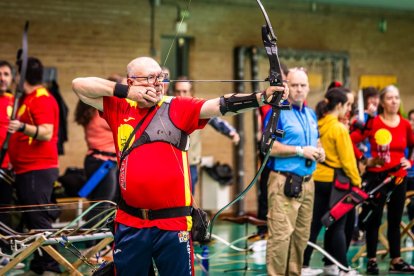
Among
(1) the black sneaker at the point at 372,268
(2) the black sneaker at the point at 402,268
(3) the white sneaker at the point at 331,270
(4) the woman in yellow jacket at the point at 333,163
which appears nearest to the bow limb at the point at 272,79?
(4) the woman in yellow jacket at the point at 333,163

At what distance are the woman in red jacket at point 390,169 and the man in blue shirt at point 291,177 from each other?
126 centimetres

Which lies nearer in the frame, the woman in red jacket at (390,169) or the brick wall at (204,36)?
the woman in red jacket at (390,169)

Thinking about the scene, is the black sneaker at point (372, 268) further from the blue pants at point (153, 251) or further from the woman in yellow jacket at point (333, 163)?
the blue pants at point (153, 251)

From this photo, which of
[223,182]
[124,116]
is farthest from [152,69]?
[223,182]

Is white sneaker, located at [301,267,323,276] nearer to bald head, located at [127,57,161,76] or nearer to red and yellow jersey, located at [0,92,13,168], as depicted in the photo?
red and yellow jersey, located at [0,92,13,168]

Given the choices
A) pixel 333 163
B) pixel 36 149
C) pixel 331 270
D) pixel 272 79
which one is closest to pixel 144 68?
pixel 272 79

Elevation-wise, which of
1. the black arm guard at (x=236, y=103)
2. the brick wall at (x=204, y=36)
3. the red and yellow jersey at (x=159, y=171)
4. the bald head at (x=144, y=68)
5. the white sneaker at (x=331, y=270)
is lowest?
the white sneaker at (x=331, y=270)

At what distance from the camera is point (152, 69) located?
4770 millimetres

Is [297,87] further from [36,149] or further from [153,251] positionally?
[153,251]

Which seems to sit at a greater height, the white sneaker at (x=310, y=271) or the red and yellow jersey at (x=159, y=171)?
the red and yellow jersey at (x=159, y=171)

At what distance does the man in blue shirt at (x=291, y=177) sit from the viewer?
21.1 ft

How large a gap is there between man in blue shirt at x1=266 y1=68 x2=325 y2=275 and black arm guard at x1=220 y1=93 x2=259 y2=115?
71.9 inches

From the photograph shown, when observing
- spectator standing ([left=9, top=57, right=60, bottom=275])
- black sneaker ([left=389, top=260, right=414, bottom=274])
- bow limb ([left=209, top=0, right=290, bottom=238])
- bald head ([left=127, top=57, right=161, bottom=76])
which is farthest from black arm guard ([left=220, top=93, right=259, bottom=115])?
black sneaker ([left=389, top=260, right=414, bottom=274])

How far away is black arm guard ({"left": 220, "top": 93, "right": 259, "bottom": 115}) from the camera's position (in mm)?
4527
